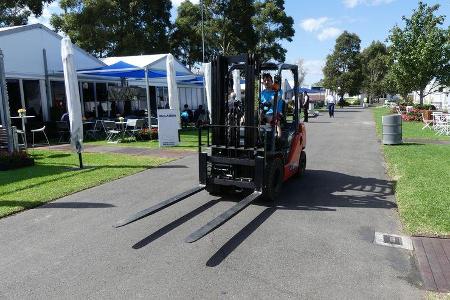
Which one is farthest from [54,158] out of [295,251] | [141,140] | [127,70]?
[295,251]

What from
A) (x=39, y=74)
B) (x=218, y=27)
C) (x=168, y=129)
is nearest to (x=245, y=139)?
(x=168, y=129)

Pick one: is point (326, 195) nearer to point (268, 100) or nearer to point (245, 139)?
point (245, 139)

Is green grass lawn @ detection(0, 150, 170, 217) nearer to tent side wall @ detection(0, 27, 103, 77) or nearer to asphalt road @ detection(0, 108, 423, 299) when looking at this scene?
asphalt road @ detection(0, 108, 423, 299)

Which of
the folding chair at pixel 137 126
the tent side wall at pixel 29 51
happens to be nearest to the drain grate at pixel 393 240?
the folding chair at pixel 137 126

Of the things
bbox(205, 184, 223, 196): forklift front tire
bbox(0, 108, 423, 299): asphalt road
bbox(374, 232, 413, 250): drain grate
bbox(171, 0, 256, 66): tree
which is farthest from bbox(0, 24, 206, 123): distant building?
bbox(171, 0, 256, 66): tree

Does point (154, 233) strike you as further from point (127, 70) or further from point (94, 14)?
point (94, 14)

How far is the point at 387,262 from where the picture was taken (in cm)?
454

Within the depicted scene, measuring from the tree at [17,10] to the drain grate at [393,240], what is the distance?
33.2m

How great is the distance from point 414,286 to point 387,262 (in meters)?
0.57

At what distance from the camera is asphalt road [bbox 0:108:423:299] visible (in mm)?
3957

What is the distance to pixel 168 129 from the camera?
14.1m

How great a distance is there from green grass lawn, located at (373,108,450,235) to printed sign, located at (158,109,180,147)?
7107 millimetres

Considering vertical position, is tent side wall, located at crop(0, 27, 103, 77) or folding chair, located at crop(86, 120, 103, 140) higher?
tent side wall, located at crop(0, 27, 103, 77)

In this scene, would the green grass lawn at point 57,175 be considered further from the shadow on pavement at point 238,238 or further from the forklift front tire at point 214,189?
the shadow on pavement at point 238,238
